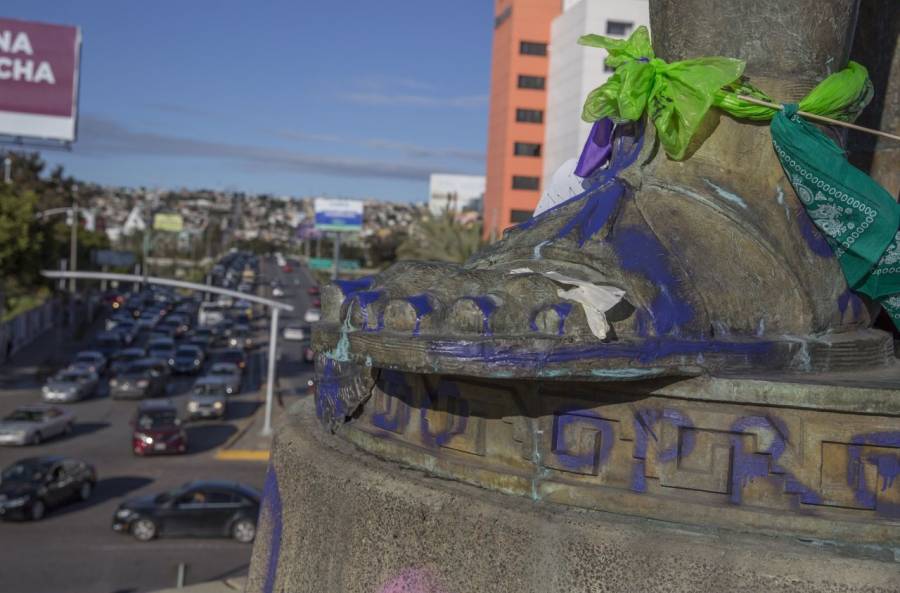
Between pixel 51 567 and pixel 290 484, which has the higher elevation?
pixel 290 484

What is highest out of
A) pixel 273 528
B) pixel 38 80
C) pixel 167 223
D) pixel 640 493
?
pixel 38 80

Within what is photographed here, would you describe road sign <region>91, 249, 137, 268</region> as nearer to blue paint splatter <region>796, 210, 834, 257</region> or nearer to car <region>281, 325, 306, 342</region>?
car <region>281, 325, 306, 342</region>

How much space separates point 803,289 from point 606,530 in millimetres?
1283

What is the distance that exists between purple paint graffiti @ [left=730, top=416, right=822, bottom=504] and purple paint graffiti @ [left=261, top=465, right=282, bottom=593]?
73.2 inches

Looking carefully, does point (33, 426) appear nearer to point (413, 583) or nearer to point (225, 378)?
point (225, 378)

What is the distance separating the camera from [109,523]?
1738cm

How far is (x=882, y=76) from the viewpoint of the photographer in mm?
5039

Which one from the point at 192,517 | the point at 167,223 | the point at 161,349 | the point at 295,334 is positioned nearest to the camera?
the point at 192,517

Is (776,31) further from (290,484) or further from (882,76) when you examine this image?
(290,484)

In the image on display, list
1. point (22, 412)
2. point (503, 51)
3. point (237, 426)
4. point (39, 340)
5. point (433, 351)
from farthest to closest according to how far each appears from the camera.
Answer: point (503, 51), point (39, 340), point (237, 426), point (22, 412), point (433, 351)

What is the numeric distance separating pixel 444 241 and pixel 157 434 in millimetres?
12382

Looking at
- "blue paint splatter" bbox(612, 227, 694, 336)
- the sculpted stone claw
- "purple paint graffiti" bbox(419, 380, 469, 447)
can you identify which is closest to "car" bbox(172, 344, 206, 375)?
the sculpted stone claw

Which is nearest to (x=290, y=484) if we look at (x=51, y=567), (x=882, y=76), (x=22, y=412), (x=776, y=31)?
(x=776, y=31)

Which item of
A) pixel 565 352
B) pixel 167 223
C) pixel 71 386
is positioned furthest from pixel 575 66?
pixel 167 223
